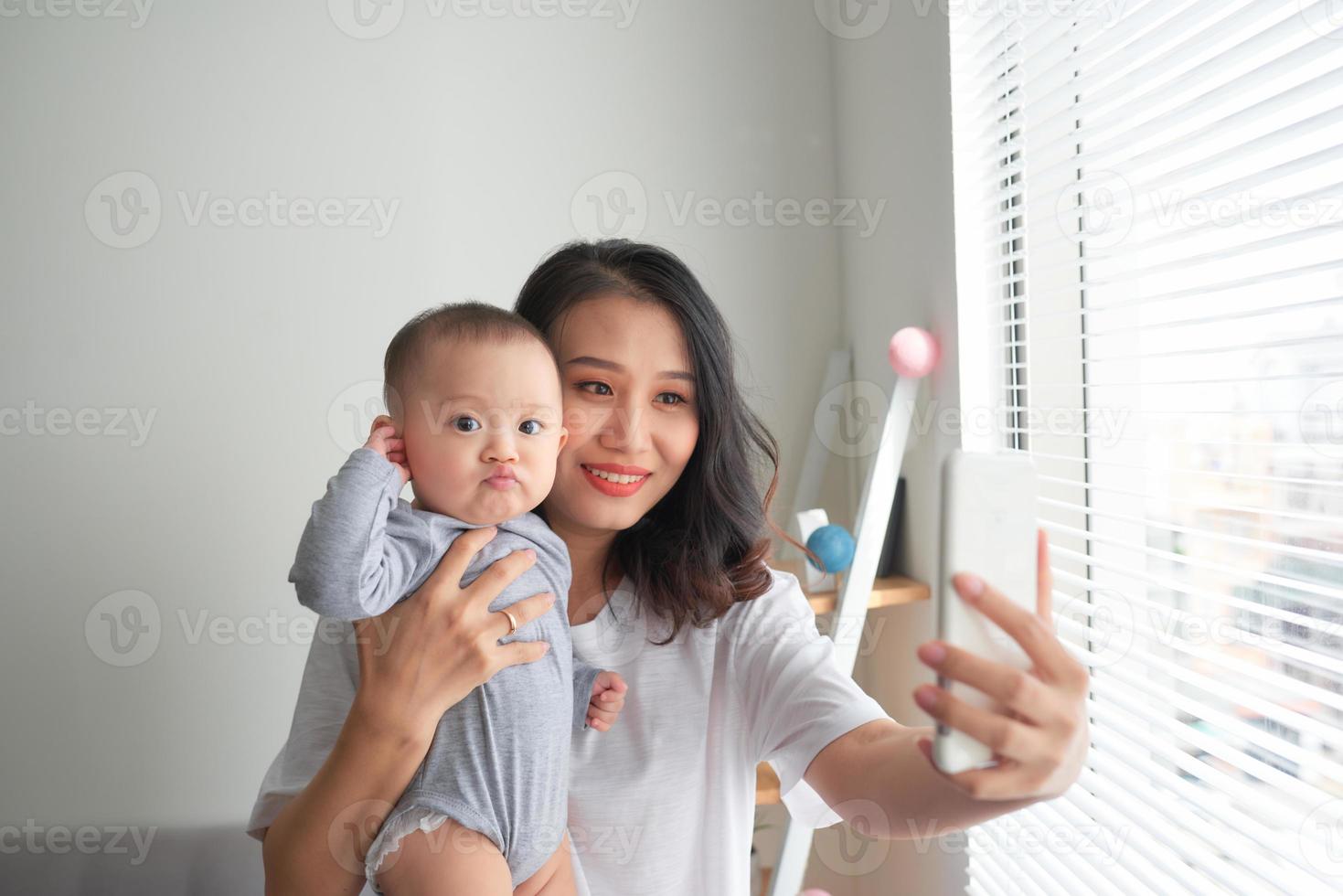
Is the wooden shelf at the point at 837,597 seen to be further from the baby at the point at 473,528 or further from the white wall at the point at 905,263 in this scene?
the baby at the point at 473,528

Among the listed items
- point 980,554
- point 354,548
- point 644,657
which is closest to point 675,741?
point 644,657

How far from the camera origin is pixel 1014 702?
0.62 meters

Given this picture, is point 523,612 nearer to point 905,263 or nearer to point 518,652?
point 518,652

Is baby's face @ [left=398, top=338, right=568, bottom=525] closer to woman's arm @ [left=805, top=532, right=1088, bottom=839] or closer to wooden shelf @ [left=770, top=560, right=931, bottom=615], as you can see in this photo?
woman's arm @ [left=805, top=532, right=1088, bottom=839]

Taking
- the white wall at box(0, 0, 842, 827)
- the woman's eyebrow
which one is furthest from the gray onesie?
the white wall at box(0, 0, 842, 827)

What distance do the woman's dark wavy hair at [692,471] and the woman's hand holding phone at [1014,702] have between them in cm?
55

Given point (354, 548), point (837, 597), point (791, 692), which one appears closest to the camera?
point (354, 548)

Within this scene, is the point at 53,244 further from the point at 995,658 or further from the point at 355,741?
the point at 995,658

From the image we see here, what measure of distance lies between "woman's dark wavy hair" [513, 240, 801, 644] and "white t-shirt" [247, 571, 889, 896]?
5 cm

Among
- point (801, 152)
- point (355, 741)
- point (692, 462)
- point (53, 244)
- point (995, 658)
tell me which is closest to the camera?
point (995, 658)

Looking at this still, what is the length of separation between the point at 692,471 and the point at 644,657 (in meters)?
0.26

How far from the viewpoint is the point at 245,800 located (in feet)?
5.89

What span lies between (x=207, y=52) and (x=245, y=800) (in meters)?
1.52

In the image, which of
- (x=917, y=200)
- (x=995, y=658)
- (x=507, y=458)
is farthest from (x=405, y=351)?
(x=917, y=200)
